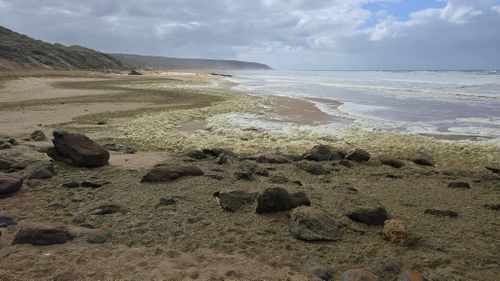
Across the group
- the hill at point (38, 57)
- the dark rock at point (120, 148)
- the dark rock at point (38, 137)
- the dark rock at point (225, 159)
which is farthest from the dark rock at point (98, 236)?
the hill at point (38, 57)

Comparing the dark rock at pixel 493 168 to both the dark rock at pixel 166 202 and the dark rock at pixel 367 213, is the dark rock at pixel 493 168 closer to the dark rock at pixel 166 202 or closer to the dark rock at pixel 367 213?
the dark rock at pixel 367 213

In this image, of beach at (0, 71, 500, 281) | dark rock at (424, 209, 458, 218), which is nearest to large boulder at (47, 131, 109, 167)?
beach at (0, 71, 500, 281)

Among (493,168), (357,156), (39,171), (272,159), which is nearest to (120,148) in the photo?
(39,171)

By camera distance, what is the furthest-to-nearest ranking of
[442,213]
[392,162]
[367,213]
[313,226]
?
[392,162] → [442,213] → [367,213] → [313,226]

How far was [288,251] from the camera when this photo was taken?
4723 millimetres

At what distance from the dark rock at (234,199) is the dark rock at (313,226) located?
0.84 metres

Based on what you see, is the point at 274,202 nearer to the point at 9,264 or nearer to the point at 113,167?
the point at 9,264

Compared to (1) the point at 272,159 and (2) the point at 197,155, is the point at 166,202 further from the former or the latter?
(1) the point at 272,159

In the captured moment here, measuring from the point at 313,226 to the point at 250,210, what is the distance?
1023mm

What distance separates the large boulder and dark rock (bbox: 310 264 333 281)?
17.2 ft

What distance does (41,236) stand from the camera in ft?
15.6

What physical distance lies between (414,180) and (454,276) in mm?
3921

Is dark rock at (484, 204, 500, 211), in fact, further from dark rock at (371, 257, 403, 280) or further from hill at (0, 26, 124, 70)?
hill at (0, 26, 124, 70)

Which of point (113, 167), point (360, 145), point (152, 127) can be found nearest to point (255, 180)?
point (113, 167)
